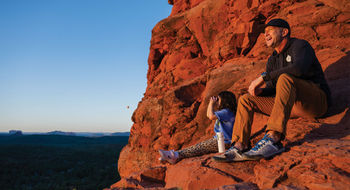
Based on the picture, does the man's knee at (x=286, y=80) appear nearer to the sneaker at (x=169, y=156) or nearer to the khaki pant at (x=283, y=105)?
the khaki pant at (x=283, y=105)

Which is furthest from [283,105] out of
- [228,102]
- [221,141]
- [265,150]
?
[228,102]

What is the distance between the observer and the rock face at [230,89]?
2.60 m

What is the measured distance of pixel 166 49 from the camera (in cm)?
1444

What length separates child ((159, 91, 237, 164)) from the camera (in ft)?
14.0

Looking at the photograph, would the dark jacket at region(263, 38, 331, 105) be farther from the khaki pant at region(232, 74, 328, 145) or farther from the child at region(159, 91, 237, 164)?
the child at region(159, 91, 237, 164)

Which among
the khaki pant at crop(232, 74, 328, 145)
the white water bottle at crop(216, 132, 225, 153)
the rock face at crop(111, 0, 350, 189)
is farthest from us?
the white water bottle at crop(216, 132, 225, 153)

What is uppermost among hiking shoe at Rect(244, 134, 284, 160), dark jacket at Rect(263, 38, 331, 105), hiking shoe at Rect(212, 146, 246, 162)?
dark jacket at Rect(263, 38, 331, 105)

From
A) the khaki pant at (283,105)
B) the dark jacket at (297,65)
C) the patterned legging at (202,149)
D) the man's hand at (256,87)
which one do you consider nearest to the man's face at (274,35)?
the dark jacket at (297,65)

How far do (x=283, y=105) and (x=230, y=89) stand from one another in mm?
4886

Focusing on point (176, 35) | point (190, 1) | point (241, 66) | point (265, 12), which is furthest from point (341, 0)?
point (190, 1)

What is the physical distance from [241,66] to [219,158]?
6608 millimetres

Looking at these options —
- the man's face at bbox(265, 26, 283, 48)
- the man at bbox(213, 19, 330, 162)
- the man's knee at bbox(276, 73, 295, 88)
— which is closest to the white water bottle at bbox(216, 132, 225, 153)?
the man at bbox(213, 19, 330, 162)

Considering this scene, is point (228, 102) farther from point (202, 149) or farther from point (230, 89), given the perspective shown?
point (230, 89)

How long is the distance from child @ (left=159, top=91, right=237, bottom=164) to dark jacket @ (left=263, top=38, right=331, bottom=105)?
3.00 feet
